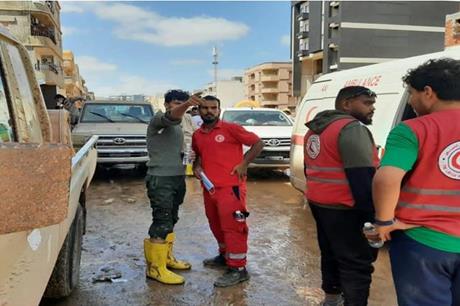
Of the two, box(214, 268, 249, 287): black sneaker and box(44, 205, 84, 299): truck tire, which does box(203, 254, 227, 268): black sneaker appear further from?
box(44, 205, 84, 299): truck tire

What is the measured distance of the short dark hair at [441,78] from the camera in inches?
81.1

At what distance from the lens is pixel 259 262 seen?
185 inches

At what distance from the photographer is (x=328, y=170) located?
115 inches

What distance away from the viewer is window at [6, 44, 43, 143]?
2.61 meters

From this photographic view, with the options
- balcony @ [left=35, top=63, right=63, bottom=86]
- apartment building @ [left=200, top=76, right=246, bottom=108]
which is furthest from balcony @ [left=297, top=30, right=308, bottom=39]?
apartment building @ [left=200, top=76, right=246, bottom=108]

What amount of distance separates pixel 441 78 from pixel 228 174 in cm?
224

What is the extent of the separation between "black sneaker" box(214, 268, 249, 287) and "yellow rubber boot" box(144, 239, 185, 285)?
1.11 feet

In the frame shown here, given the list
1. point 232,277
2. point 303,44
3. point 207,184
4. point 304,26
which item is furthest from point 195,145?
point 304,26

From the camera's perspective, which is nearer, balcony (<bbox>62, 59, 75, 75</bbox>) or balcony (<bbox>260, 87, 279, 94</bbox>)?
balcony (<bbox>62, 59, 75, 75</bbox>)

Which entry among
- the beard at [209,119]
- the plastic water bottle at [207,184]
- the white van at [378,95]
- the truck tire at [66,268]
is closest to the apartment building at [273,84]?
the white van at [378,95]

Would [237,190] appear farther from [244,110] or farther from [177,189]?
[244,110]

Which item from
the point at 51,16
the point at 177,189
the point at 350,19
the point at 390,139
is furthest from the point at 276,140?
the point at 350,19

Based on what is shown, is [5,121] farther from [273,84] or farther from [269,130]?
[273,84]

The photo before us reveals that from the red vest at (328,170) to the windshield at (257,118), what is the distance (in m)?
7.47
